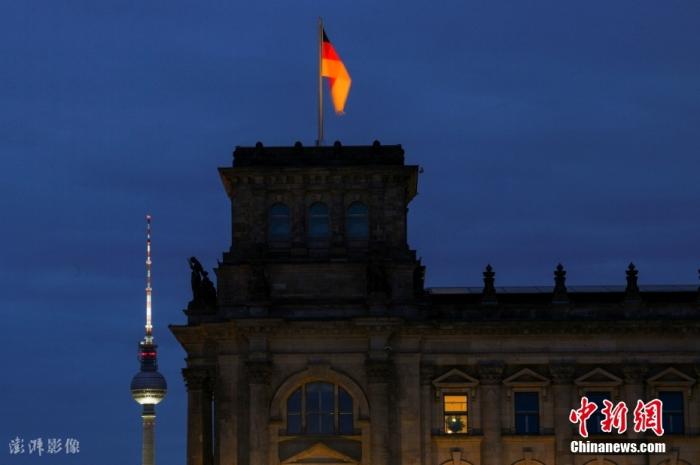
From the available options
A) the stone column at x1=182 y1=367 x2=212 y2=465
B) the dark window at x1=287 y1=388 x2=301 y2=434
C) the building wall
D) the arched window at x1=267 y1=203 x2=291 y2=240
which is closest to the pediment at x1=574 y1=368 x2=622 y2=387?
the building wall

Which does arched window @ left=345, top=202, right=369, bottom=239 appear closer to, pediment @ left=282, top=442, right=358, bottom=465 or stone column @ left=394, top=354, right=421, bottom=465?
stone column @ left=394, top=354, right=421, bottom=465

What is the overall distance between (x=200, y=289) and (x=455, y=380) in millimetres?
15651

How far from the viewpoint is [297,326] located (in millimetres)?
96688

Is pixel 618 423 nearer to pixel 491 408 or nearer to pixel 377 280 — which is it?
pixel 491 408

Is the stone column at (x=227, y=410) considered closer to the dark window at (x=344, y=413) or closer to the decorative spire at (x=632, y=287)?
the dark window at (x=344, y=413)

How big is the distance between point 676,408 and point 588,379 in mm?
5138

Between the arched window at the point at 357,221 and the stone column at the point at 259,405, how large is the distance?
891cm

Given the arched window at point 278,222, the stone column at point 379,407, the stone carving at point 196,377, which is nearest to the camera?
the stone column at point 379,407

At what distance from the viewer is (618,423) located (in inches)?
3802

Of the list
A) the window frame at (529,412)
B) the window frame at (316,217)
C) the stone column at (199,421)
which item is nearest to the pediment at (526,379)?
the window frame at (529,412)

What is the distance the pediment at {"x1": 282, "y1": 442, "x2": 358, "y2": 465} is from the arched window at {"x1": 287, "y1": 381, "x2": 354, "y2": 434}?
1003 mm

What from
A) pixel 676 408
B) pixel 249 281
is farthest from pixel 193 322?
pixel 676 408

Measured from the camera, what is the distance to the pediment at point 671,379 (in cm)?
9675

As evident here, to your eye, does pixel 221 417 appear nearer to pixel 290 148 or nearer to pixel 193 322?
pixel 193 322
